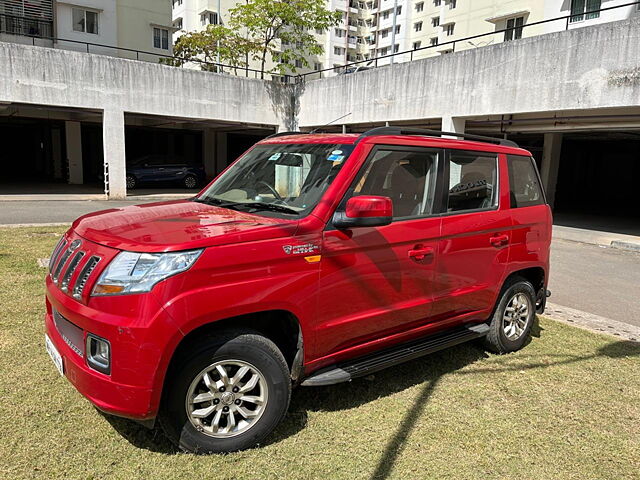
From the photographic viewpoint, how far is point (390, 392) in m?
3.95

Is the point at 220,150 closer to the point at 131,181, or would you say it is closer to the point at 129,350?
the point at 131,181

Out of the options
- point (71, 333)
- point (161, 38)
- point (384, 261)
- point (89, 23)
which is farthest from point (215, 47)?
point (71, 333)

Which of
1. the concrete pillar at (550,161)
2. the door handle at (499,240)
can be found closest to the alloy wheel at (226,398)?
the door handle at (499,240)

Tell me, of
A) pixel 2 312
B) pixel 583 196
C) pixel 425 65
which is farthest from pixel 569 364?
pixel 583 196

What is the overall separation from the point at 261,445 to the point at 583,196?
32658 millimetres

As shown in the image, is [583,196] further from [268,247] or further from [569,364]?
[268,247]

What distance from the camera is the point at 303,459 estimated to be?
3.02 m

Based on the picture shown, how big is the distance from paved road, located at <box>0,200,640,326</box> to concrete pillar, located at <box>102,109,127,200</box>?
4319 millimetres

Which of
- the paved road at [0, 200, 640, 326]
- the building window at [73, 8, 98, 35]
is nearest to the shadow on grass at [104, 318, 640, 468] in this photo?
the paved road at [0, 200, 640, 326]

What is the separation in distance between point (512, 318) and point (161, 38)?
35440 mm

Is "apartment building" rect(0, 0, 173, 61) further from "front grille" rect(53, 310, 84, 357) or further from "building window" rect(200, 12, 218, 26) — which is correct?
"front grille" rect(53, 310, 84, 357)

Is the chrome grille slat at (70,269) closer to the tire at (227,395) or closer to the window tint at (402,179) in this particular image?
the tire at (227,395)

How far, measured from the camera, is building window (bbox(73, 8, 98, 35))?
29.8 meters

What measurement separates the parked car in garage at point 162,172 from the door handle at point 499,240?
73.4 feet
